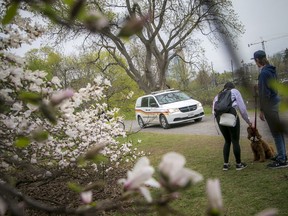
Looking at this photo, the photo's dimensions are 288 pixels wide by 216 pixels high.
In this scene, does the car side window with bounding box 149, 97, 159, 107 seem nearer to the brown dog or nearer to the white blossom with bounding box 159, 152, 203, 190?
the brown dog

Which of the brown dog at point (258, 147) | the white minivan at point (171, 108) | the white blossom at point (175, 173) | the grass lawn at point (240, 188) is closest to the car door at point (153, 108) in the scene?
the white minivan at point (171, 108)

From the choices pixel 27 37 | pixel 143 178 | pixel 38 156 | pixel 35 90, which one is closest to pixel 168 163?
pixel 143 178

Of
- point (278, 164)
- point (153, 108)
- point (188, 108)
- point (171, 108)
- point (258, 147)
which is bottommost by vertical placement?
point (278, 164)

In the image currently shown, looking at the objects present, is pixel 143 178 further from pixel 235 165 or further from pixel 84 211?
pixel 235 165

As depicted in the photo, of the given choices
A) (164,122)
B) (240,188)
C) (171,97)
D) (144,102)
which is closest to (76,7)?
(240,188)

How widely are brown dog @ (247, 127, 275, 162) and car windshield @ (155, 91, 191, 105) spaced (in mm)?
8321

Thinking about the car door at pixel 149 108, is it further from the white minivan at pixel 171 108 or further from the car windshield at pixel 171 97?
the car windshield at pixel 171 97

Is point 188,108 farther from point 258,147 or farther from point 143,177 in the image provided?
point 143,177

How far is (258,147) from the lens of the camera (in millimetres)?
5801

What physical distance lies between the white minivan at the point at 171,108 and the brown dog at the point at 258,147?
7.41m

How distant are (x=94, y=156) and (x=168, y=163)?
1.28ft

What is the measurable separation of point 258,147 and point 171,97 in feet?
28.6

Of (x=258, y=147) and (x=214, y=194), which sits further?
(x=258, y=147)

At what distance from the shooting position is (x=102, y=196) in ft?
16.9
